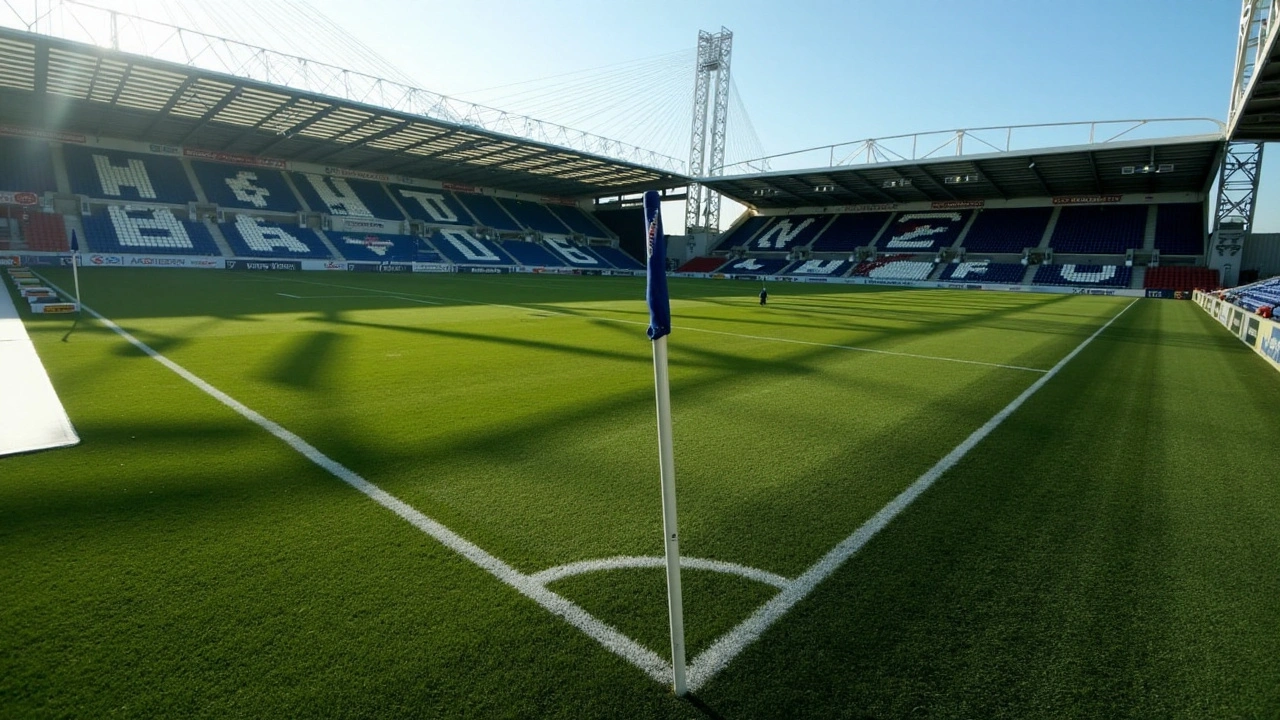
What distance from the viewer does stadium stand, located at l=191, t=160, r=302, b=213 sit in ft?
142

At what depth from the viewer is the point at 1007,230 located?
51406mm

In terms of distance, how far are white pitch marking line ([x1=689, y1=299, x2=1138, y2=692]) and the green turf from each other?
72 millimetres

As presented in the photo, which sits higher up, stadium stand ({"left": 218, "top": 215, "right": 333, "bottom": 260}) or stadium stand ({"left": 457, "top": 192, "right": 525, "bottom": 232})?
stadium stand ({"left": 457, "top": 192, "right": 525, "bottom": 232})

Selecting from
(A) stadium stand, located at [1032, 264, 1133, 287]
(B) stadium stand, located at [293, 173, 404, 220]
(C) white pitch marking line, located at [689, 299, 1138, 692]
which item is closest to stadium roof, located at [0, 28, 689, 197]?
(B) stadium stand, located at [293, 173, 404, 220]

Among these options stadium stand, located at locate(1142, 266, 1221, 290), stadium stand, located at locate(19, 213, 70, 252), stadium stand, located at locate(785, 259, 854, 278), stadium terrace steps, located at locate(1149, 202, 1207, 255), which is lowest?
stadium stand, located at locate(1142, 266, 1221, 290)

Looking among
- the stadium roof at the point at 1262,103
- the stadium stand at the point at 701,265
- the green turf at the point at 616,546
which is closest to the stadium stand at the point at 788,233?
the stadium stand at the point at 701,265

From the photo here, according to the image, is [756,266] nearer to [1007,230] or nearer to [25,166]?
[1007,230]

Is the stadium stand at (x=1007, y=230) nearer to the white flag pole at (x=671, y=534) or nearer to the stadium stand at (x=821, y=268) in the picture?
the stadium stand at (x=821, y=268)

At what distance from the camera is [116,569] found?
3115 millimetres

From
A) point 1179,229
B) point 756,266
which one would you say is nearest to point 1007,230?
point 1179,229

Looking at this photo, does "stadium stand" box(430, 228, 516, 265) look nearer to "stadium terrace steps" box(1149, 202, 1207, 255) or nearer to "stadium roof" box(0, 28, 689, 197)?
"stadium roof" box(0, 28, 689, 197)

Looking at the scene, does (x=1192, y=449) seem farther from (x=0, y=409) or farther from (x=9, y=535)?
(x=0, y=409)

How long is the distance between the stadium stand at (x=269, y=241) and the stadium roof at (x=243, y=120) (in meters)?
6.02

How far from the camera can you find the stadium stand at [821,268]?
54031 millimetres
